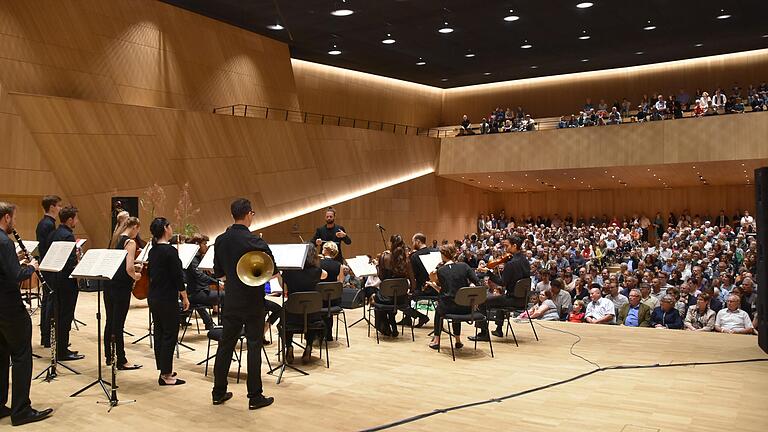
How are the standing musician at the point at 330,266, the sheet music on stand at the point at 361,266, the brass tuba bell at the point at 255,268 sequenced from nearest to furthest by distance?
the brass tuba bell at the point at 255,268
the standing musician at the point at 330,266
the sheet music on stand at the point at 361,266

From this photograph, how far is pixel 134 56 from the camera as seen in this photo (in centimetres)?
1533

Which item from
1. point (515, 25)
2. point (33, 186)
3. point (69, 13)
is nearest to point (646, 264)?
point (515, 25)

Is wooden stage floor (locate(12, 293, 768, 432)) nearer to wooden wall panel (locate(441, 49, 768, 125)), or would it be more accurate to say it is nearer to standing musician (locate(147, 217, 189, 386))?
standing musician (locate(147, 217, 189, 386))

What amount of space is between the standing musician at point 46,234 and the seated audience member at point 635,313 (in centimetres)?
710

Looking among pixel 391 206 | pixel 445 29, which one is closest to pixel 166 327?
pixel 445 29

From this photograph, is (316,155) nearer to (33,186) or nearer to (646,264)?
(33,186)

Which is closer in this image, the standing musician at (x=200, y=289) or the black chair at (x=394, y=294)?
the standing musician at (x=200, y=289)

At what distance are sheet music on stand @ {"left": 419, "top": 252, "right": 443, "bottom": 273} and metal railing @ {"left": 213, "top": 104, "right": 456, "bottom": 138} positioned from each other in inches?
388

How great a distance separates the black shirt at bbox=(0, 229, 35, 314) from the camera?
4246 millimetres

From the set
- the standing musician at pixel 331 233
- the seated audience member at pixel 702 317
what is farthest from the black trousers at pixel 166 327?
the seated audience member at pixel 702 317

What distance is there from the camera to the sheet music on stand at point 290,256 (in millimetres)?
5793

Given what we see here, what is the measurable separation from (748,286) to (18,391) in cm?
871

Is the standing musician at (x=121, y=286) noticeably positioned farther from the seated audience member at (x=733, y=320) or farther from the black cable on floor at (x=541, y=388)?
the seated audience member at (x=733, y=320)

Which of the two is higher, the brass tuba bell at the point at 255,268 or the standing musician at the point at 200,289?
the brass tuba bell at the point at 255,268
